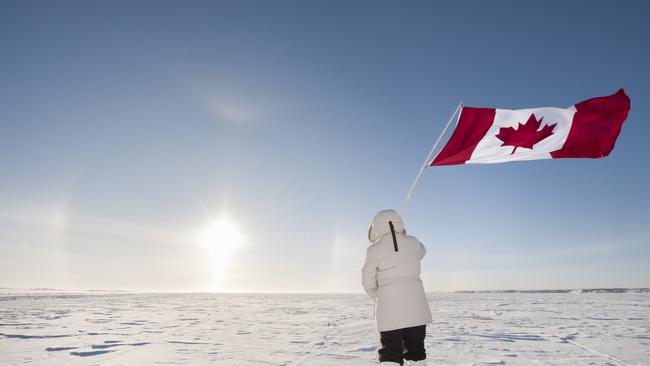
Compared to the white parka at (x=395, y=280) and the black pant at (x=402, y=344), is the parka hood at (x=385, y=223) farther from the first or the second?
the black pant at (x=402, y=344)

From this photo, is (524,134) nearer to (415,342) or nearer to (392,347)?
(415,342)

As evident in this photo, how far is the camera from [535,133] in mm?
6379

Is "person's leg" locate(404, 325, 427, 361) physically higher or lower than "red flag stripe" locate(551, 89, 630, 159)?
lower

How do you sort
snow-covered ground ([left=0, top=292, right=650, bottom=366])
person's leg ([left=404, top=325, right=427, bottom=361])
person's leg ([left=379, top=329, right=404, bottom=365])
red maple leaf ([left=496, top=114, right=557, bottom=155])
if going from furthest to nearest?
red maple leaf ([left=496, top=114, right=557, bottom=155]), snow-covered ground ([left=0, top=292, right=650, bottom=366]), person's leg ([left=404, top=325, right=427, bottom=361]), person's leg ([left=379, top=329, right=404, bottom=365])

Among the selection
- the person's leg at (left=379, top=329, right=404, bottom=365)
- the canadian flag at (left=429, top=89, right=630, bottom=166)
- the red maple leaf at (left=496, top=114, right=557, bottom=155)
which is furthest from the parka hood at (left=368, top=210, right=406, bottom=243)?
the red maple leaf at (left=496, top=114, right=557, bottom=155)

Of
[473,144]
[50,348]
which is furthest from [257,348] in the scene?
[473,144]

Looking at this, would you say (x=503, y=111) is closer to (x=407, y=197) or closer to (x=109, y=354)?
(x=407, y=197)

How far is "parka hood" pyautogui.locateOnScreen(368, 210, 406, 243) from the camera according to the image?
3.63 m

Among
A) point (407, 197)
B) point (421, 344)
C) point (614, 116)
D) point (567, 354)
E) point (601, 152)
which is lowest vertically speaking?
point (567, 354)

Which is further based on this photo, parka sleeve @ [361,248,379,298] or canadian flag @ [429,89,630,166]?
canadian flag @ [429,89,630,166]

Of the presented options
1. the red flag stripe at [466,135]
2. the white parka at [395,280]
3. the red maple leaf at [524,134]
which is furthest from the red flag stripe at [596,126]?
the white parka at [395,280]

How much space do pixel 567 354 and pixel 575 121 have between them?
3593 mm

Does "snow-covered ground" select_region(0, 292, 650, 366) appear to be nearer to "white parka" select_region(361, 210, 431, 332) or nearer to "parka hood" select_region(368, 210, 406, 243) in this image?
"white parka" select_region(361, 210, 431, 332)

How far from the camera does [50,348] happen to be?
680 centimetres
